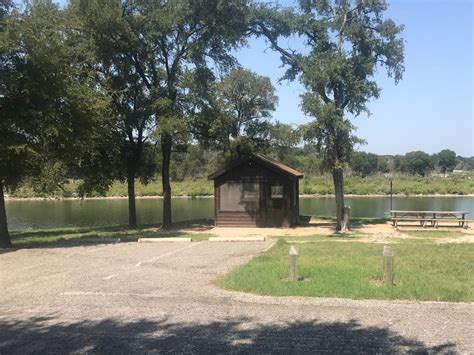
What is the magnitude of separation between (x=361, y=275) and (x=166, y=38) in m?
17.1

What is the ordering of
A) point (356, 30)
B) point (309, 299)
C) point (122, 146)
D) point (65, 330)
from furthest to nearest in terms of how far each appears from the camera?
point (122, 146) < point (356, 30) < point (309, 299) < point (65, 330)

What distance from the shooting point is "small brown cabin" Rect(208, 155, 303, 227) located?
21969 millimetres

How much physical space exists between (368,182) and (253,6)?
57103 millimetres

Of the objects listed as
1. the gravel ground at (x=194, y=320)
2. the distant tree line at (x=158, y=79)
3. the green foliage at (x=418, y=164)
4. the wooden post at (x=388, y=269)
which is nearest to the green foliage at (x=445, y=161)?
the green foliage at (x=418, y=164)

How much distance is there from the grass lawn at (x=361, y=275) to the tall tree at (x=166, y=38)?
11.6 metres

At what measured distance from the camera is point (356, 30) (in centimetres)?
1998

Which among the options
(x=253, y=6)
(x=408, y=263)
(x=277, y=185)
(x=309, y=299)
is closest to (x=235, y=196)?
(x=277, y=185)

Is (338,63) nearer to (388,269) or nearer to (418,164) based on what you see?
(388,269)

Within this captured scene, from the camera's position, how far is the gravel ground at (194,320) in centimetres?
A: 535

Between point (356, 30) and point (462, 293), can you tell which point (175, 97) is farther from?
point (462, 293)

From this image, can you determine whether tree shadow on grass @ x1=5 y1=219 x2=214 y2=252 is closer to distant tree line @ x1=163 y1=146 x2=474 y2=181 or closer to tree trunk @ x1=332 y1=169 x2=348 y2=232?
tree trunk @ x1=332 y1=169 x2=348 y2=232

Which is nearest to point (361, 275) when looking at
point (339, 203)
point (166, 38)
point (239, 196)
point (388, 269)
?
point (388, 269)

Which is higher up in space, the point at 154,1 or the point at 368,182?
the point at 154,1

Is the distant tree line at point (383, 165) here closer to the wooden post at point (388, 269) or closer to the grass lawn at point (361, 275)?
the grass lawn at point (361, 275)
